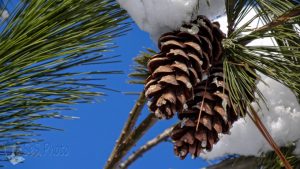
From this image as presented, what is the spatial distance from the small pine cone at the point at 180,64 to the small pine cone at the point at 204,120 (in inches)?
0.6

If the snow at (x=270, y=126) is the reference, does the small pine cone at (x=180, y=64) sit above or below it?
above

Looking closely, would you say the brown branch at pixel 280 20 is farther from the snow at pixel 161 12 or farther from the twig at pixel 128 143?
the twig at pixel 128 143

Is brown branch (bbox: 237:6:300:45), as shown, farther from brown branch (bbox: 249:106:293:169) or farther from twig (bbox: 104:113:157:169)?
twig (bbox: 104:113:157:169)

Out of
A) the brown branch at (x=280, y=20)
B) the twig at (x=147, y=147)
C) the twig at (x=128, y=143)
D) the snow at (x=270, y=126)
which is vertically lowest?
the snow at (x=270, y=126)

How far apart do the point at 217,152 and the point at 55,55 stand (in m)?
0.34

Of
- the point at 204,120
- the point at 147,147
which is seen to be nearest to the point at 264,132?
the point at 204,120

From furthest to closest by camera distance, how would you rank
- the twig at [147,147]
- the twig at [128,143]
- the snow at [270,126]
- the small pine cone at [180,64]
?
the twig at [147,147], the twig at [128,143], the snow at [270,126], the small pine cone at [180,64]

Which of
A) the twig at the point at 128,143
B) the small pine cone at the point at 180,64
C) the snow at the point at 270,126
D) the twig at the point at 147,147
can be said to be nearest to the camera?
the small pine cone at the point at 180,64

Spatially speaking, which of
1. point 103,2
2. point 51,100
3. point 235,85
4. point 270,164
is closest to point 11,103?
point 51,100

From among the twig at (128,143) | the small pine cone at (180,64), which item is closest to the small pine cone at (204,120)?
the small pine cone at (180,64)

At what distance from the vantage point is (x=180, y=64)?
504 millimetres

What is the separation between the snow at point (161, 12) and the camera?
53 cm

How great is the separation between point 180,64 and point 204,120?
0.07 meters

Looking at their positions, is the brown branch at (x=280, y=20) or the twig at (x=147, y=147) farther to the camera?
the twig at (x=147, y=147)
